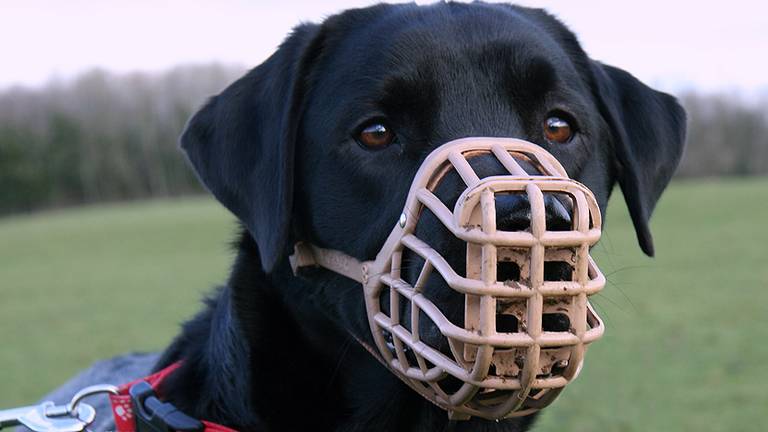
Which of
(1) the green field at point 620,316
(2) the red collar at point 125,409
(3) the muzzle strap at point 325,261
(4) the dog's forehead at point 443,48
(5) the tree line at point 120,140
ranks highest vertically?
(4) the dog's forehead at point 443,48

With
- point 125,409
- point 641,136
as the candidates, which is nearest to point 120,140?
point 125,409

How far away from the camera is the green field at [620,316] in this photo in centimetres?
650

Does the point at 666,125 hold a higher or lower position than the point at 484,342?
higher

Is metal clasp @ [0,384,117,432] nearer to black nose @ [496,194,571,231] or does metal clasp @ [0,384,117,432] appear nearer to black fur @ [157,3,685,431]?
black fur @ [157,3,685,431]

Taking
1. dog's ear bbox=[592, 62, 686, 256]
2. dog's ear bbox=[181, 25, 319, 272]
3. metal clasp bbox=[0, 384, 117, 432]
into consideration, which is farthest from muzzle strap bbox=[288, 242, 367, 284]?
dog's ear bbox=[592, 62, 686, 256]

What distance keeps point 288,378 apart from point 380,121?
0.79m

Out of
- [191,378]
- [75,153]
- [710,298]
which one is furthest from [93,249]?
[75,153]

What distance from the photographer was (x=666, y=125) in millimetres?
2879

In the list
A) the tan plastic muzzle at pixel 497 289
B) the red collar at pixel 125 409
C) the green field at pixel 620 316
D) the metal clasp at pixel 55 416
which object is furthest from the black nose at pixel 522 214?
the metal clasp at pixel 55 416

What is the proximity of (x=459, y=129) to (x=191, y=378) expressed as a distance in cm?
113

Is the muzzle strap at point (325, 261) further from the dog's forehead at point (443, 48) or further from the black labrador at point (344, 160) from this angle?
the dog's forehead at point (443, 48)

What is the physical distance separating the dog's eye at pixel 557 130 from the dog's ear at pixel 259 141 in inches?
29.2

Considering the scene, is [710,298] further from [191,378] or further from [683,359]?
[191,378]

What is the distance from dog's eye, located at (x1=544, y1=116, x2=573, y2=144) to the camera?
241 centimetres
